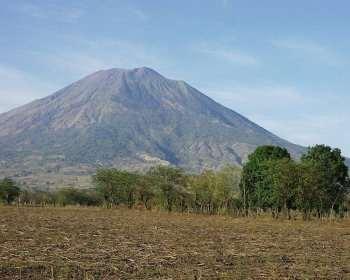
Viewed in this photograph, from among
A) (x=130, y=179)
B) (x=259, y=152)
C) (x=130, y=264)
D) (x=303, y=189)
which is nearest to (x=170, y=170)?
(x=130, y=179)

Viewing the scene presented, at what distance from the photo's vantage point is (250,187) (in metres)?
61.4

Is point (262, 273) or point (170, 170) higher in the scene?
point (170, 170)

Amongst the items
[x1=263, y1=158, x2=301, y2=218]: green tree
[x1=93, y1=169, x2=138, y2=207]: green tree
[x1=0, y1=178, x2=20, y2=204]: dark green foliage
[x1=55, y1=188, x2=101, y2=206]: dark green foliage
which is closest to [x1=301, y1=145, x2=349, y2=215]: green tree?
[x1=263, y1=158, x2=301, y2=218]: green tree

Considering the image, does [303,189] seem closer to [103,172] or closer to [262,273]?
[103,172]

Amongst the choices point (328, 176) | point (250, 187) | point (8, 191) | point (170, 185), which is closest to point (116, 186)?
point (170, 185)

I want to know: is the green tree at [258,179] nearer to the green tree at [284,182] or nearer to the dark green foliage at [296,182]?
the dark green foliage at [296,182]

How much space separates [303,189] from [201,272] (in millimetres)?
40955

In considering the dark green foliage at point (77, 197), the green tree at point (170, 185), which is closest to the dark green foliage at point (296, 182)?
the green tree at point (170, 185)

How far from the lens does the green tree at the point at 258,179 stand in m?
58.6

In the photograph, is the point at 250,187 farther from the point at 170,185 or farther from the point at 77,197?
the point at 77,197

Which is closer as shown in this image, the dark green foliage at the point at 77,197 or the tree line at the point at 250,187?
the tree line at the point at 250,187

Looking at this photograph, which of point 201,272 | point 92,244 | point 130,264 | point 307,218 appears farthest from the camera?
point 307,218

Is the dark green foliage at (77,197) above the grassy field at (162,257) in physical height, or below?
above

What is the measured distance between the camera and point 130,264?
15.7m
